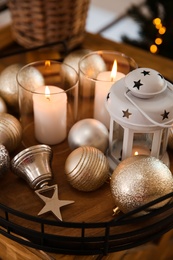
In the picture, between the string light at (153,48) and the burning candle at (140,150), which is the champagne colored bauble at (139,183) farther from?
the string light at (153,48)

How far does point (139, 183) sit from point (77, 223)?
0.32 feet

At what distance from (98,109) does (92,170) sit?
168mm

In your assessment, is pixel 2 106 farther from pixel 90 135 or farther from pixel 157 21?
pixel 157 21

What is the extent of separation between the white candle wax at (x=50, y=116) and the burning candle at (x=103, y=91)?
0.06 m

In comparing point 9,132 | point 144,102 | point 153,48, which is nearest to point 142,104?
point 144,102

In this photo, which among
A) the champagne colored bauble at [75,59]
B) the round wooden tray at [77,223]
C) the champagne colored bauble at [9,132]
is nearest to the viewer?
the round wooden tray at [77,223]

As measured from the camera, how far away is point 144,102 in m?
0.59

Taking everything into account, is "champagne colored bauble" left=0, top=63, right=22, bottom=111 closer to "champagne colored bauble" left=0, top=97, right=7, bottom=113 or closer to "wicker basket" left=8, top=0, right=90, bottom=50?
"champagne colored bauble" left=0, top=97, right=7, bottom=113

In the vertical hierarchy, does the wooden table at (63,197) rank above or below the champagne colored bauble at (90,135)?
below

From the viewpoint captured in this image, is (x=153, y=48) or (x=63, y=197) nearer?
(x=63, y=197)

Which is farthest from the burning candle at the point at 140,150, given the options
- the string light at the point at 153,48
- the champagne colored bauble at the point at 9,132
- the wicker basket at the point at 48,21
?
the string light at the point at 153,48

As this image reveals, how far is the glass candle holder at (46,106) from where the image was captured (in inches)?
27.4

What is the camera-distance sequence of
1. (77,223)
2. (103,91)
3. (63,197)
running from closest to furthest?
(77,223), (63,197), (103,91)

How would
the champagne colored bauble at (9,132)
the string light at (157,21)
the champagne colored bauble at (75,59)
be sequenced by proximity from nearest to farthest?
the champagne colored bauble at (9,132) → the champagne colored bauble at (75,59) → the string light at (157,21)
